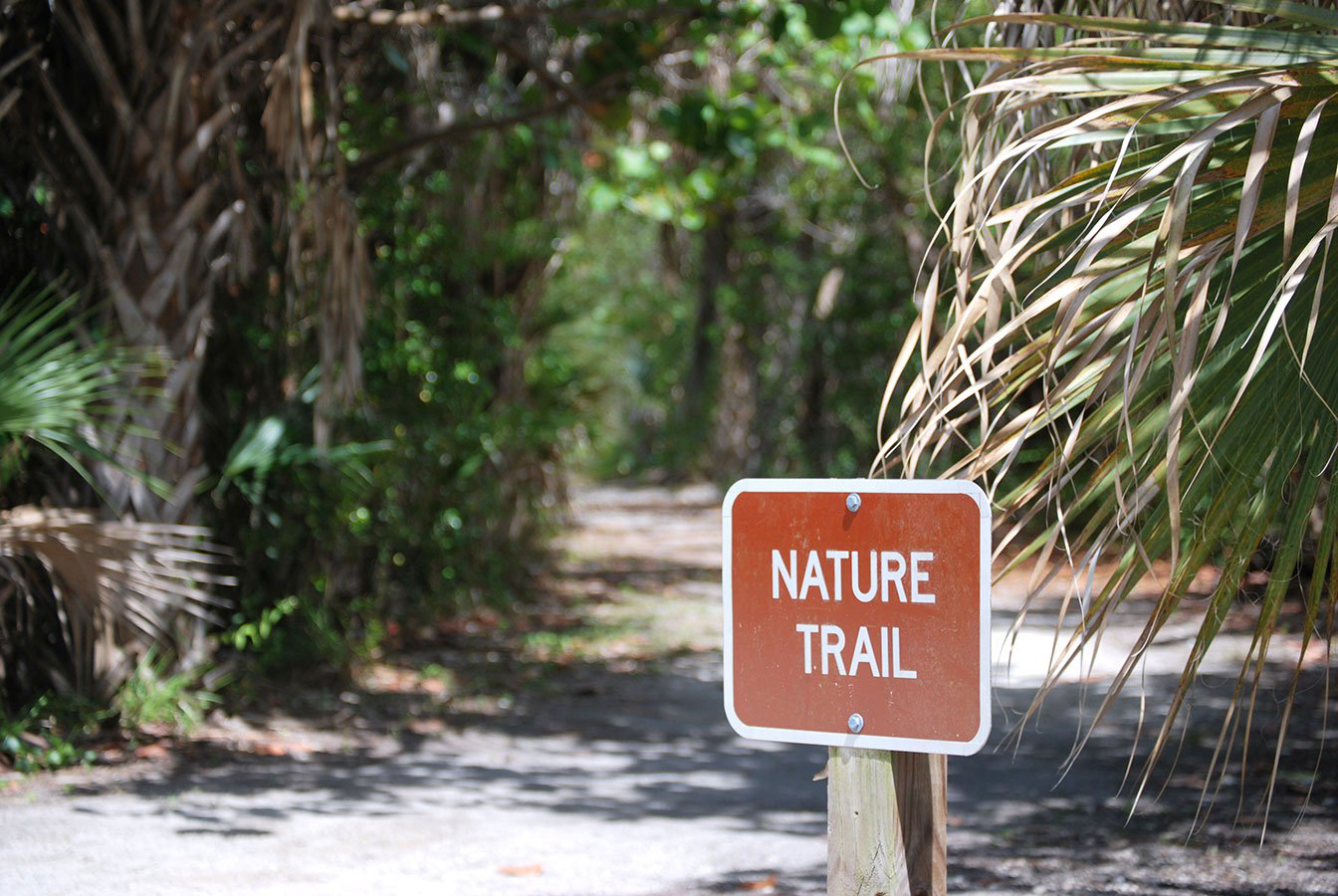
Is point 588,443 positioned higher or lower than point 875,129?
lower

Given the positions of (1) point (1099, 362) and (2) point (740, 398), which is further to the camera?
(2) point (740, 398)

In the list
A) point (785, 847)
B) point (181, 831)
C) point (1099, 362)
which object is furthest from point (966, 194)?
point (181, 831)

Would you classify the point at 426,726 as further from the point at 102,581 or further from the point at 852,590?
the point at 852,590

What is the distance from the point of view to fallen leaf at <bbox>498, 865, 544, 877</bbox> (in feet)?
14.7

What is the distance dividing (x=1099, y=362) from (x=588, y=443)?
29.4ft

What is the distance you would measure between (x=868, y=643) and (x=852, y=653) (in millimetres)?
37

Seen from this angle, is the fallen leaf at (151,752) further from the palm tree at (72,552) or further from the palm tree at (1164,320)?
the palm tree at (1164,320)

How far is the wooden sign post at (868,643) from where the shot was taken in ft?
7.20

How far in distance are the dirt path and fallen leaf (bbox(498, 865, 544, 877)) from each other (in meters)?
0.01

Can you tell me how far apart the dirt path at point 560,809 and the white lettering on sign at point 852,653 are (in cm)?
189

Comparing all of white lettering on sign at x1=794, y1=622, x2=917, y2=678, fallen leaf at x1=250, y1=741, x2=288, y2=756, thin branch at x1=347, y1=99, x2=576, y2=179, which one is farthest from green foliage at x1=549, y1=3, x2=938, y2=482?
fallen leaf at x1=250, y1=741, x2=288, y2=756

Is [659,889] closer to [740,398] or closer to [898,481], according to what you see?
[898,481]

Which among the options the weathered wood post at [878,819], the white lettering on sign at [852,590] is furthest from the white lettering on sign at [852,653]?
the weathered wood post at [878,819]

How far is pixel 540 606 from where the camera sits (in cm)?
1104
